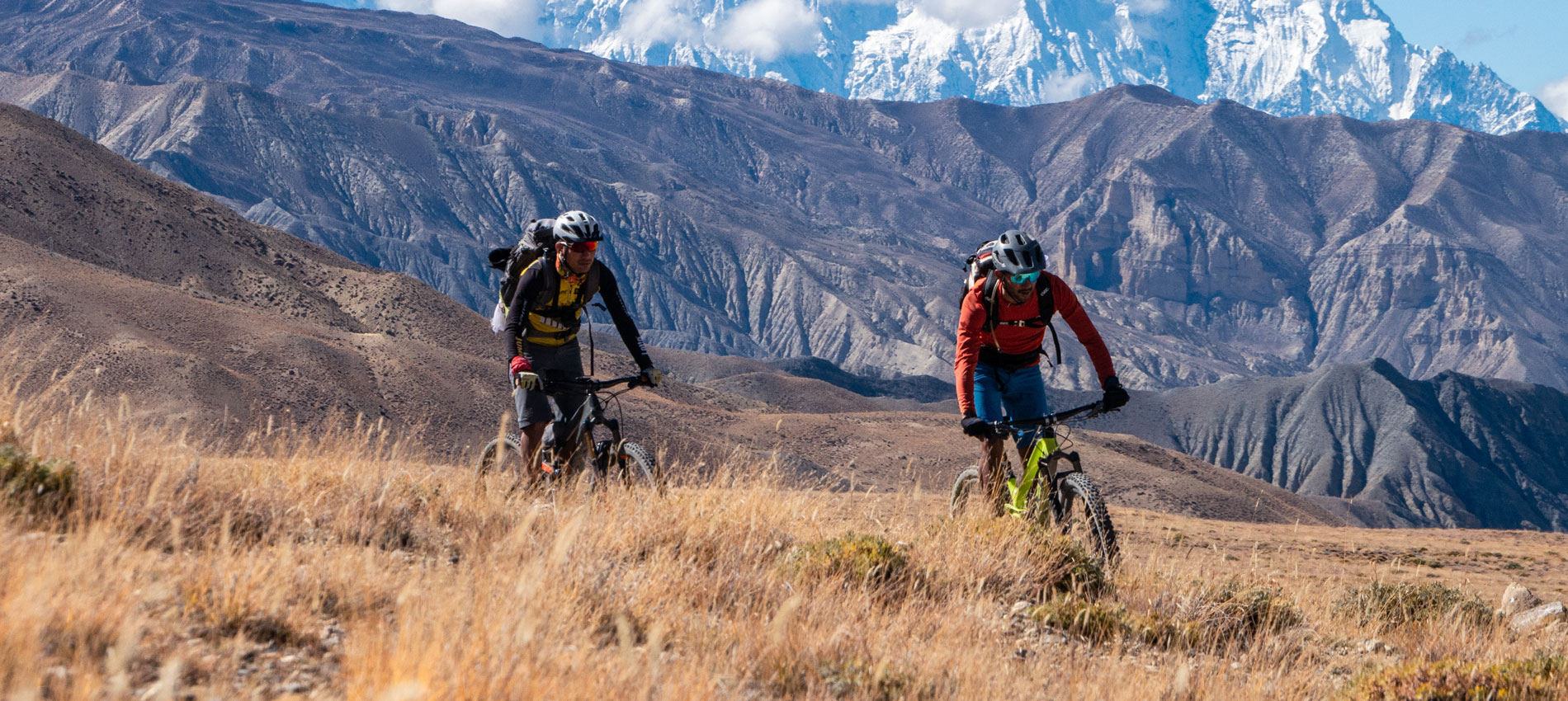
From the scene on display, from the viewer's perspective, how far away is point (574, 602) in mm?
4062

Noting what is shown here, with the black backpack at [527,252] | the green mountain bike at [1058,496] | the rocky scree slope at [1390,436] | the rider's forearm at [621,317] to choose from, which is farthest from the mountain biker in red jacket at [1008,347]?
the rocky scree slope at [1390,436]

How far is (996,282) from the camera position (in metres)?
7.18

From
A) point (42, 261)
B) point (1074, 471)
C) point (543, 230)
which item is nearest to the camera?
point (1074, 471)

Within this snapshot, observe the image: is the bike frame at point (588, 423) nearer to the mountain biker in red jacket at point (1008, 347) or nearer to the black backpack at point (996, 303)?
the mountain biker in red jacket at point (1008, 347)

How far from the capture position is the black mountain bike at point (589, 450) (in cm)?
679

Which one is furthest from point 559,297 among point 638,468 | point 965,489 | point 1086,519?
point 1086,519

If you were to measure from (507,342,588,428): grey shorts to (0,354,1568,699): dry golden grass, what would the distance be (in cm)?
60

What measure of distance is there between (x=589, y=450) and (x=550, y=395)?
1.41 feet

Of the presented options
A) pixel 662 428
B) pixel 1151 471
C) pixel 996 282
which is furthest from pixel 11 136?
pixel 996 282

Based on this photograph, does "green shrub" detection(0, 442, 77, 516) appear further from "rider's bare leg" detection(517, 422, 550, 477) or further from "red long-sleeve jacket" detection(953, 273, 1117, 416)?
"red long-sleeve jacket" detection(953, 273, 1117, 416)

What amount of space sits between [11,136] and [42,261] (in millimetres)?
22037

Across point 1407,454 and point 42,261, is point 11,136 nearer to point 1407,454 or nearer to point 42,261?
point 42,261

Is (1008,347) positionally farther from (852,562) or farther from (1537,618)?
(1537,618)

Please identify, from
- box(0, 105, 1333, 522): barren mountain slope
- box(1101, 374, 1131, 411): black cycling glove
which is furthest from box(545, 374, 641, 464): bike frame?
box(0, 105, 1333, 522): barren mountain slope
